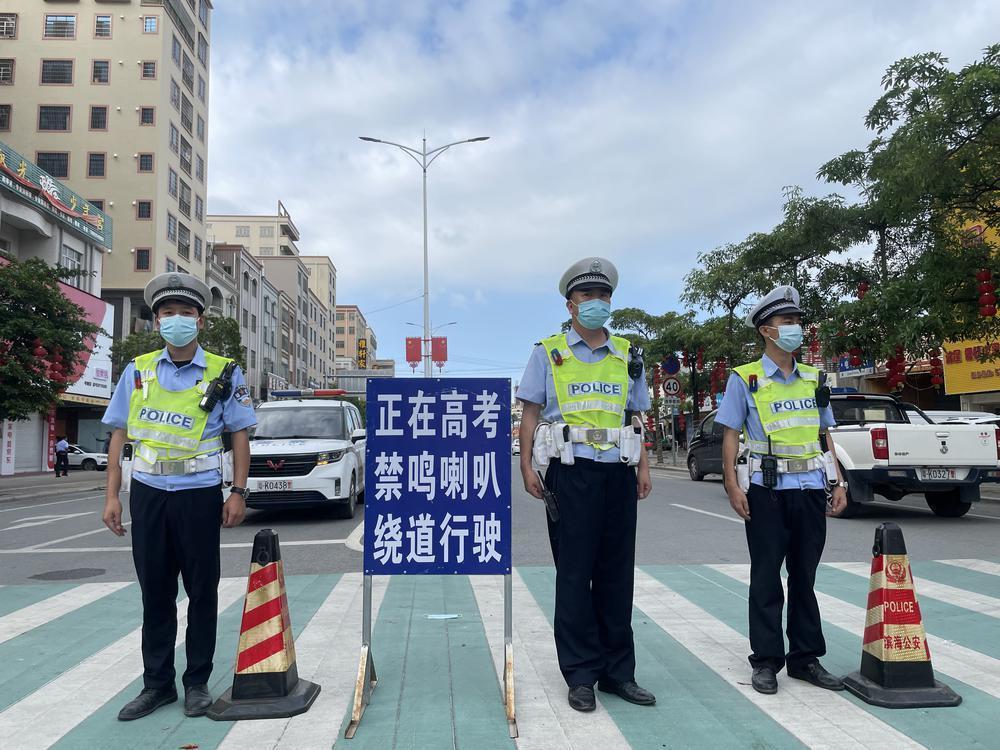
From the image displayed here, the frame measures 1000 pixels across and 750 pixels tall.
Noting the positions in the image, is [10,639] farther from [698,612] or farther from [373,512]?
[698,612]

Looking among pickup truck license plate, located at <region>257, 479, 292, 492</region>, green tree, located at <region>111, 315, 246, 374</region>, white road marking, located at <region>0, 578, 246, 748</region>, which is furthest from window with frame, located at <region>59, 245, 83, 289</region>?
white road marking, located at <region>0, 578, 246, 748</region>

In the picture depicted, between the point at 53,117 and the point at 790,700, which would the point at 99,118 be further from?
the point at 790,700

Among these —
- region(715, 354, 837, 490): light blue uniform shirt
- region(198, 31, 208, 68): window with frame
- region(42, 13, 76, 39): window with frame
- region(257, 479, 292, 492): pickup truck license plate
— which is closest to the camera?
region(715, 354, 837, 490): light blue uniform shirt

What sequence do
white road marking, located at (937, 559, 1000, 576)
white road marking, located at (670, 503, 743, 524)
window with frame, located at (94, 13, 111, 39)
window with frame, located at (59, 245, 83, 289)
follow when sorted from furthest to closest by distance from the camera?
Answer: 1. window with frame, located at (94, 13, 111, 39)
2. window with frame, located at (59, 245, 83, 289)
3. white road marking, located at (670, 503, 743, 524)
4. white road marking, located at (937, 559, 1000, 576)

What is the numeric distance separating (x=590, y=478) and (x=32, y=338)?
18923mm

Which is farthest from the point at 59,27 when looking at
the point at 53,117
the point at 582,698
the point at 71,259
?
the point at 582,698

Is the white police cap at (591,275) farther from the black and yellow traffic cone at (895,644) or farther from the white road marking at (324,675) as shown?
the white road marking at (324,675)

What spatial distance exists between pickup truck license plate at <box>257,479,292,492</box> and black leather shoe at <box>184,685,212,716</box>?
298 inches

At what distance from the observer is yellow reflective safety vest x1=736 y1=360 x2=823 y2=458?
423 centimetres

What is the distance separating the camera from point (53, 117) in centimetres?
4319

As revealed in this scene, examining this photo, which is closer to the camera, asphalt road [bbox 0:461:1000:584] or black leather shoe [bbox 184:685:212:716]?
black leather shoe [bbox 184:685:212:716]

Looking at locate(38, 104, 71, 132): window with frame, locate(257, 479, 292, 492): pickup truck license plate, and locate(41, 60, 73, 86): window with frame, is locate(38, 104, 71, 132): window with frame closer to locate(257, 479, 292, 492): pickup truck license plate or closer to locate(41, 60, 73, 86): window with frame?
locate(41, 60, 73, 86): window with frame

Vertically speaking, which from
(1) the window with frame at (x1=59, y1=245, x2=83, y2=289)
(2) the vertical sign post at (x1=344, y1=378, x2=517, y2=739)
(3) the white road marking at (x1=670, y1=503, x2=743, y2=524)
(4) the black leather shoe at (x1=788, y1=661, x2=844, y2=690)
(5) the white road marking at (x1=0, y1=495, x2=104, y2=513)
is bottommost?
(5) the white road marking at (x1=0, y1=495, x2=104, y2=513)

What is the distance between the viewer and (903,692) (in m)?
3.86
